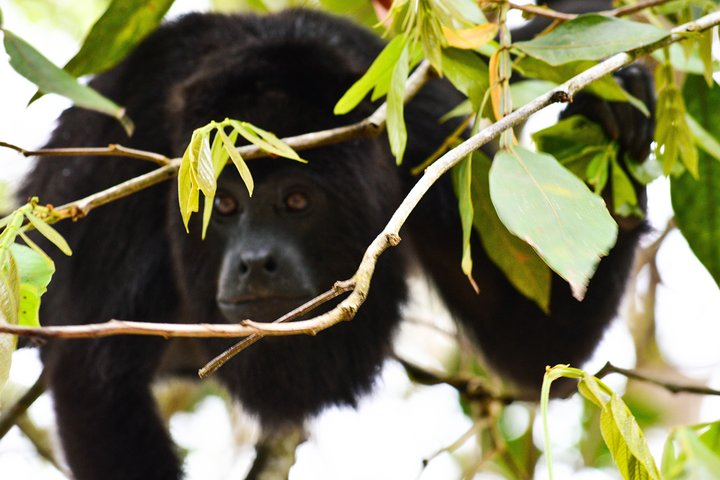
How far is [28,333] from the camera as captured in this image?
0.84 meters

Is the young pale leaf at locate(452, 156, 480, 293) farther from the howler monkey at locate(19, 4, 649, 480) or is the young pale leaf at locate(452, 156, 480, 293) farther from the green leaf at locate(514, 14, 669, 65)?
the howler monkey at locate(19, 4, 649, 480)

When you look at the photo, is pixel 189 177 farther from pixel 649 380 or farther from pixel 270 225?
pixel 649 380

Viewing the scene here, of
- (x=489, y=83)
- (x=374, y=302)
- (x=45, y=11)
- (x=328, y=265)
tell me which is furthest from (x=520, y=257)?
(x=45, y=11)

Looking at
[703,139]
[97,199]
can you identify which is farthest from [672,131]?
[97,199]

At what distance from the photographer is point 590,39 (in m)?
1.47

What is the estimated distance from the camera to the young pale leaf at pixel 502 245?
168 centimetres

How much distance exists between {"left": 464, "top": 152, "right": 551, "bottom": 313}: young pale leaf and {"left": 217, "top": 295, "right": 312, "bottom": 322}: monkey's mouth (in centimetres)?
69

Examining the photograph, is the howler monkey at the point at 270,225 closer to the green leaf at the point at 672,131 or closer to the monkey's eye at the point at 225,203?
the monkey's eye at the point at 225,203

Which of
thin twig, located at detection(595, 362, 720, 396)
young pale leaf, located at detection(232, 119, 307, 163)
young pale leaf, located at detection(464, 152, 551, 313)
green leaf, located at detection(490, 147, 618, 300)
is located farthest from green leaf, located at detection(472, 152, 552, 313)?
young pale leaf, located at detection(232, 119, 307, 163)

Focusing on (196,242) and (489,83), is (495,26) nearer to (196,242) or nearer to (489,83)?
(489,83)

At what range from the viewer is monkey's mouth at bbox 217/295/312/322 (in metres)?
2.31

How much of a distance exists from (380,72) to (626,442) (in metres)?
0.72

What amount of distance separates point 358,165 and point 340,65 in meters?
0.27

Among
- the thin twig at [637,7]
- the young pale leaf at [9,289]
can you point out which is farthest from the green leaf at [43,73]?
the thin twig at [637,7]
